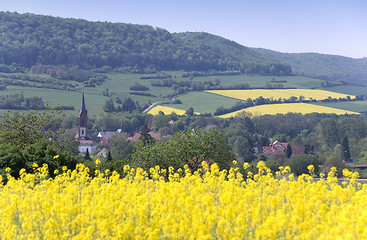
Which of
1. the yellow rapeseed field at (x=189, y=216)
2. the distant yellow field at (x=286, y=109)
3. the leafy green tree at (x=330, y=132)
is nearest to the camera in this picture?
the yellow rapeseed field at (x=189, y=216)

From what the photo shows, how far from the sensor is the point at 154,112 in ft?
607

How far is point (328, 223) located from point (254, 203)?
2.53 metres

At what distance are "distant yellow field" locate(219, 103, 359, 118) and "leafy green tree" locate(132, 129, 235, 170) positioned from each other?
148722 millimetres

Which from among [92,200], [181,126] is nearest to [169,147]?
[92,200]

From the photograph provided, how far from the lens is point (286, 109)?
189 metres

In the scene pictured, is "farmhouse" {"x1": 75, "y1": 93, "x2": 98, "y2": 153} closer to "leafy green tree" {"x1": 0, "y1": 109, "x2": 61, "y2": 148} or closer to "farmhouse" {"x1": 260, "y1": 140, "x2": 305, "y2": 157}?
"farmhouse" {"x1": 260, "y1": 140, "x2": 305, "y2": 157}

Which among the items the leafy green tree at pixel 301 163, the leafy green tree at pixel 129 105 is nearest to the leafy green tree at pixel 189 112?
the leafy green tree at pixel 129 105

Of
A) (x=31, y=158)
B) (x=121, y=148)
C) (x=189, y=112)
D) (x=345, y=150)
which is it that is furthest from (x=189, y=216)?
(x=189, y=112)

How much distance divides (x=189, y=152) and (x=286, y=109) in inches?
6322

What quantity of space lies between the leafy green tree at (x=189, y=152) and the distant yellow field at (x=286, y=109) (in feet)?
488

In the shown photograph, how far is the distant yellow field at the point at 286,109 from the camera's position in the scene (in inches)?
7256

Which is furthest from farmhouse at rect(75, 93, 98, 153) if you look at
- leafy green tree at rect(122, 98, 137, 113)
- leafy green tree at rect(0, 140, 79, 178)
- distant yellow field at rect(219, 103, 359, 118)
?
leafy green tree at rect(0, 140, 79, 178)

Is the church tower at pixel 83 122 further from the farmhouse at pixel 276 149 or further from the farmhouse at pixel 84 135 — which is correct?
the farmhouse at pixel 276 149

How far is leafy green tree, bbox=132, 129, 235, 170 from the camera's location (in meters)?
32.1
